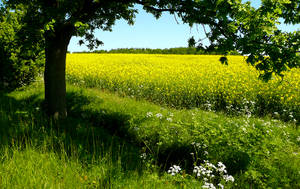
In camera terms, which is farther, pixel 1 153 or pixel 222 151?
pixel 222 151

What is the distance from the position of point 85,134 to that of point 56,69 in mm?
2278

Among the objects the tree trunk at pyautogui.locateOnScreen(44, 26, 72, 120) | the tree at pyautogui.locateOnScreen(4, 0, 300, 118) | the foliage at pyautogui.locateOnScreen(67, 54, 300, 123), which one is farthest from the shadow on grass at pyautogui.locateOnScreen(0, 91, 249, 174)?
the foliage at pyautogui.locateOnScreen(67, 54, 300, 123)

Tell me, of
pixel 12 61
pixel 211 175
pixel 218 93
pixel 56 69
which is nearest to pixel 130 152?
pixel 211 175

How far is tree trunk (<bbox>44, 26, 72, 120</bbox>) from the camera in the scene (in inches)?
240

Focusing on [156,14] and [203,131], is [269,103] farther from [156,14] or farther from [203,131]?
[156,14]

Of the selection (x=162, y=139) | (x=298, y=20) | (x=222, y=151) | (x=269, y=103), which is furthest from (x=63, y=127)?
(x=269, y=103)

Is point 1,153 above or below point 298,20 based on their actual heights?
below

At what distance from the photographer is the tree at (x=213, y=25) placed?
3.43 meters

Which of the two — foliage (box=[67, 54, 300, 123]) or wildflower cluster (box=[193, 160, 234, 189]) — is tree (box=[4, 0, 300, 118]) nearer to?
wildflower cluster (box=[193, 160, 234, 189])

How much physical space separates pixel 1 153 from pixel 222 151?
4.25 meters

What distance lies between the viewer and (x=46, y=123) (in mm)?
5926

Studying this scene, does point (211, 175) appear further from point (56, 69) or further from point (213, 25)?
point (56, 69)

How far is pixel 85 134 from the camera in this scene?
537 centimetres

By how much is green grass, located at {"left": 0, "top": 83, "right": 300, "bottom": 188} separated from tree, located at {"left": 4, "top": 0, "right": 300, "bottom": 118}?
1.51 metres
